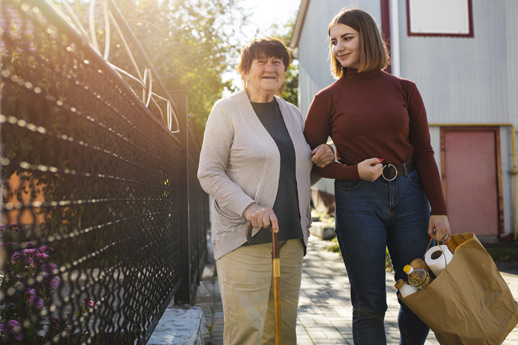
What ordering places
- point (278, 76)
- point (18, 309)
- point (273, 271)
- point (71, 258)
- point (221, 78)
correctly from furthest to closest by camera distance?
1. point (221, 78)
2. point (278, 76)
3. point (273, 271)
4. point (18, 309)
5. point (71, 258)

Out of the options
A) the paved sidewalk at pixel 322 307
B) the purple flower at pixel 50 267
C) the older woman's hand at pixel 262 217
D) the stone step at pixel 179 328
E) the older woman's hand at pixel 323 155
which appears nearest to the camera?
the purple flower at pixel 50 267

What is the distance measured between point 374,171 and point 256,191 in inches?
22.6

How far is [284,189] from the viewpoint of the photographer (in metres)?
2.47

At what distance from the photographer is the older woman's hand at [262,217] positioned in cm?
224

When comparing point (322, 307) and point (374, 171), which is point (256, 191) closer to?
point (374, 171)

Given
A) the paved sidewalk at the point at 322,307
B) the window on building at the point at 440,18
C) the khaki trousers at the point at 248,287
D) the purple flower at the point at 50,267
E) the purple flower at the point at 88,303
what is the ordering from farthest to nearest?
1. the window on building at the point at 440,18
2. the paved sidewalk at the point at 322,307
3. the khaki trousers at the point at 248,287
4. the purple flower at the point at 88,303
5. the purple flower at the point at 50,267

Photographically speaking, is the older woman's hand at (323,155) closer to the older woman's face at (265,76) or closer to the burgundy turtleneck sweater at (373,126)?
the burgundy turtleneck sweater at (373,126)

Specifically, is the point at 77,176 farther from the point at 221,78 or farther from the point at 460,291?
the point at 221,78

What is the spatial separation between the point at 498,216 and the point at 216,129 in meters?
8.47

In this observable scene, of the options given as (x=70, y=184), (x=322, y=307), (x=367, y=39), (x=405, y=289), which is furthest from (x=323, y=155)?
(x=322, y=307)

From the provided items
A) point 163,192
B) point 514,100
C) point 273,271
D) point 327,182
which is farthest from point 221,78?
point 273,271

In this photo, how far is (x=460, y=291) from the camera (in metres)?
2.28

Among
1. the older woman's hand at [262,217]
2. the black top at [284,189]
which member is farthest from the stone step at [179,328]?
the older woman's hand at [262,217]

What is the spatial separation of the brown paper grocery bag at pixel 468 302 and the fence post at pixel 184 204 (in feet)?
6.84
